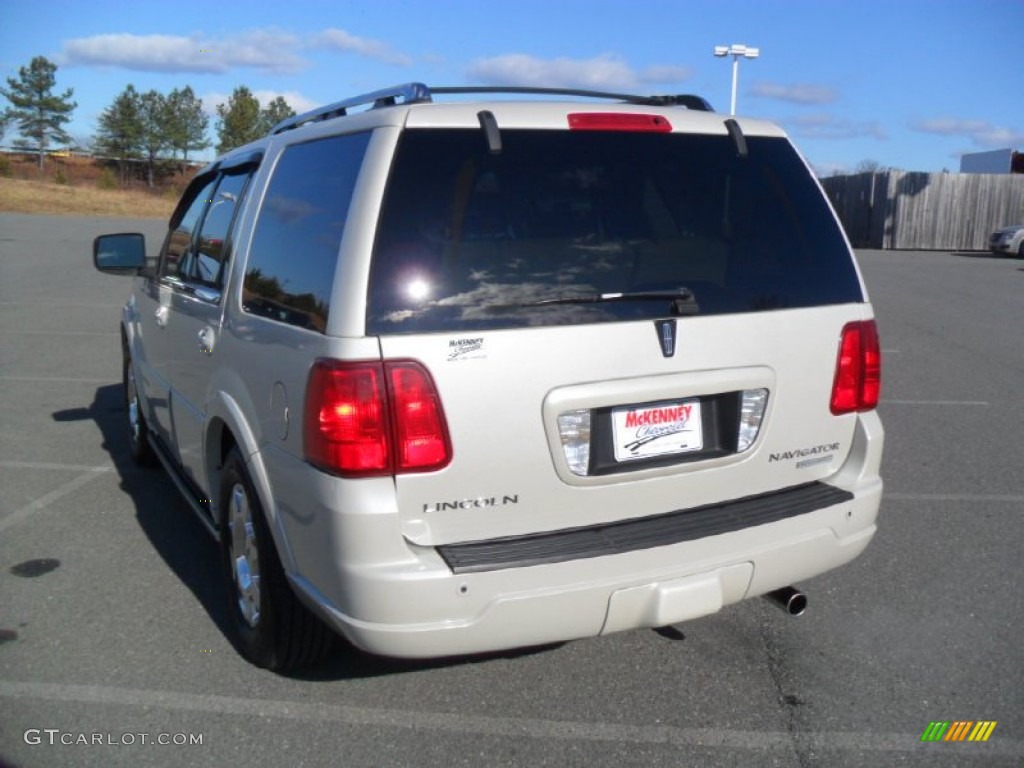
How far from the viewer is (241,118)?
6209 cm

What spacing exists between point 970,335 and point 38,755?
477 inches

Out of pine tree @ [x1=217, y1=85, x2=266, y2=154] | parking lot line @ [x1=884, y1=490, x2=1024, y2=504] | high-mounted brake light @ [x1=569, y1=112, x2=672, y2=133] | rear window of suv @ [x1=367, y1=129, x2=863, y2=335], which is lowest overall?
parking lot line @ [x1=884, y1=490, x2=1024, y2=504]

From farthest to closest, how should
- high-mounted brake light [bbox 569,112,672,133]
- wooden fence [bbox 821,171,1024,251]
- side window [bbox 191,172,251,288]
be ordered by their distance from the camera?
wooden fence [bbox 821,171,1024,251] < side window [bbox 191,172,251,288] < high-mounted brake light [bbox 569,112,672,133]

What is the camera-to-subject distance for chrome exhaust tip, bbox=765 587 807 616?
11.3 ft

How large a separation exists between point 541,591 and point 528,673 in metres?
0.90

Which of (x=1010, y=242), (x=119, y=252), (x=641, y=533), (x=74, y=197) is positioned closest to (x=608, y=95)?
(x=641, y=533)

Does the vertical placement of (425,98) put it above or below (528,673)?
above

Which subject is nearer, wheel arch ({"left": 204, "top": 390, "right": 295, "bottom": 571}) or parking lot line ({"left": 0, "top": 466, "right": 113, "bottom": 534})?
wheel arch ({"left": 204, "top": 390, "right": 295, "bottom": 571})

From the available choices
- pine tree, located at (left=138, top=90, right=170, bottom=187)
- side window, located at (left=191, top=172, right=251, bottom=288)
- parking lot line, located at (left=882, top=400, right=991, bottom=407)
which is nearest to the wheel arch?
side window, located at (left=191, top=172, right=251, bottom=288)

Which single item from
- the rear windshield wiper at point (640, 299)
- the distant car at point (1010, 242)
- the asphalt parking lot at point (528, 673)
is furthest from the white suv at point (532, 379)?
the distant car at point (1010, 242)

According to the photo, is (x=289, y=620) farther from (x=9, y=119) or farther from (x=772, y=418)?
(x=9, y=119)

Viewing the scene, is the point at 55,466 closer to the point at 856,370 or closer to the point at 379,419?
the point at 379,419

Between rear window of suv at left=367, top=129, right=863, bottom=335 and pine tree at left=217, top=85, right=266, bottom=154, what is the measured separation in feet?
198

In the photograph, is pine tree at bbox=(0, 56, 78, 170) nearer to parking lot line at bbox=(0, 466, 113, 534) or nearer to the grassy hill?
the grassy hill
